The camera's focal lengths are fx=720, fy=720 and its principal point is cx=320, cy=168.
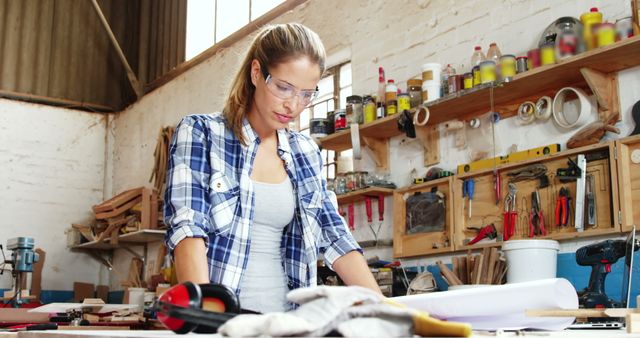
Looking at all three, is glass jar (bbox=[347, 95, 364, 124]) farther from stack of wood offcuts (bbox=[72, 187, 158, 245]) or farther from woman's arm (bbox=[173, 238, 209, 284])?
woman's arm (bbox=[173, 238, 209, 284])

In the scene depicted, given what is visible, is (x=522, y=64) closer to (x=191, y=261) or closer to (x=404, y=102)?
(x=404, y=102)

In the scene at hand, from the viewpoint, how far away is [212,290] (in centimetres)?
83

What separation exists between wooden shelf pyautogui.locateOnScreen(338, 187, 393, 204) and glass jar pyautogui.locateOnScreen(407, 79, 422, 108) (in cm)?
49

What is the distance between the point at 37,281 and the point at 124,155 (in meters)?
1.51

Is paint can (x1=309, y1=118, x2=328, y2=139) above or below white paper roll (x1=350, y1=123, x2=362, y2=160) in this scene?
above

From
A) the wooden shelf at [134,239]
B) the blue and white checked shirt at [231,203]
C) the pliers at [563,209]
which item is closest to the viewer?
the blue and white checked shirt at [231,203]

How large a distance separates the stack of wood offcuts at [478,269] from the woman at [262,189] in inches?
65.8

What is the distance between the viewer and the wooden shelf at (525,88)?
2.92 m

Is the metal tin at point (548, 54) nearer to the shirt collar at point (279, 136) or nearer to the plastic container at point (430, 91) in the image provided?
the plastic container at point (430, 91)

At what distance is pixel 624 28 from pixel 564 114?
47 centimetres

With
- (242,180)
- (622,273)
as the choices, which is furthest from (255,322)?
(622,273)

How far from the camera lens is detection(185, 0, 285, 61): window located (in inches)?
234

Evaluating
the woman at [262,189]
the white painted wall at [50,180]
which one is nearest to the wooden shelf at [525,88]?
the woman at [262,189]

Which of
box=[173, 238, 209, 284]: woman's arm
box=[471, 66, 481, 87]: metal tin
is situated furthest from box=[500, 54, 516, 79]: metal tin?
box=[173, 238, 209, 284]: woman's arm
